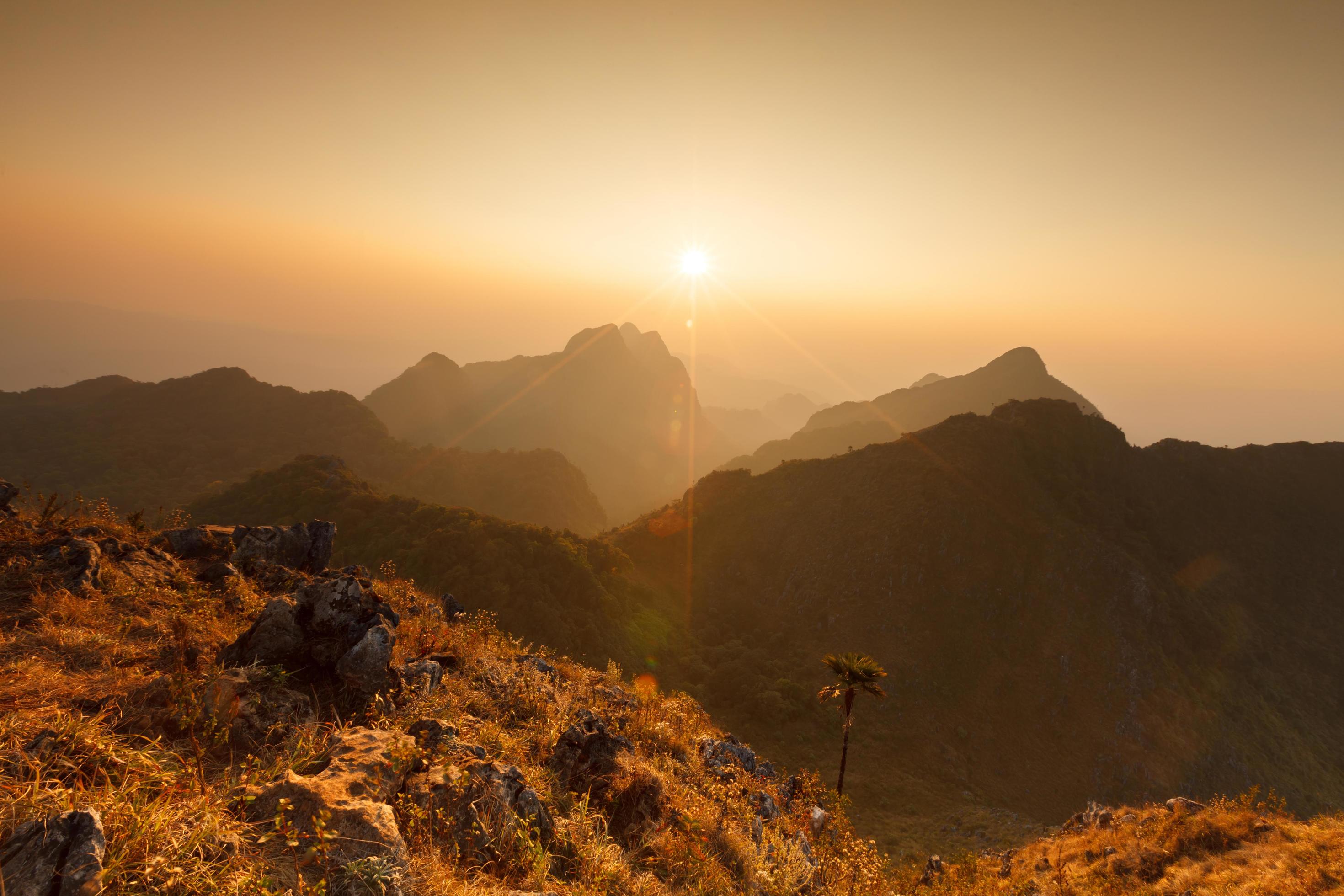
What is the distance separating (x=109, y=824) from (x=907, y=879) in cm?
2334

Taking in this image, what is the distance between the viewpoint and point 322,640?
365 inches

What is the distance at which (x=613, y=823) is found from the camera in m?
8.21

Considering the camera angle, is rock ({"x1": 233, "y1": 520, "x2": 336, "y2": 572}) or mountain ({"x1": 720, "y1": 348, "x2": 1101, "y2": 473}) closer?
rock ({"x1": 233, "y1": 520, "x2": 336, "y2": 572})

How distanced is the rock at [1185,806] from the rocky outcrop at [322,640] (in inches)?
1130

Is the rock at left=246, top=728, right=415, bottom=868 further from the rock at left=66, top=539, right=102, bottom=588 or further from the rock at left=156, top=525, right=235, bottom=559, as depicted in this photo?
the rock at left=156, top=525, right=235, bottom=559

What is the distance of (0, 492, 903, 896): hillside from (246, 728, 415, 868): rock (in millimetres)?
21

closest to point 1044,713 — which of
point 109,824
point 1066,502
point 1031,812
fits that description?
point 1031,812

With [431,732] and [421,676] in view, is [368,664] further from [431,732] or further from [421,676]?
[431,732]

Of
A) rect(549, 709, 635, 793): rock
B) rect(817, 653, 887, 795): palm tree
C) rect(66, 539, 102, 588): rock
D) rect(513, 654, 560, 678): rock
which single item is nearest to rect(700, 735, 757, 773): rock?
rect(513, 654, 560, 678): rock

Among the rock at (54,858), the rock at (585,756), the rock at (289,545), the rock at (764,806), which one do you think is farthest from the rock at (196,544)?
the rock at (764,806)

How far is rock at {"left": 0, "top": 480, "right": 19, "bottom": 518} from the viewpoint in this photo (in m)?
12.6

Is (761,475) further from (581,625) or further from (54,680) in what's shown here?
(54,680)

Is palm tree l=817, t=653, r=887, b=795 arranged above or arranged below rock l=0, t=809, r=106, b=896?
below

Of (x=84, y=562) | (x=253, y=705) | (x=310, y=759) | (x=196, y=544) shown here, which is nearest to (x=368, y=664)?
(x=253, y=705)
